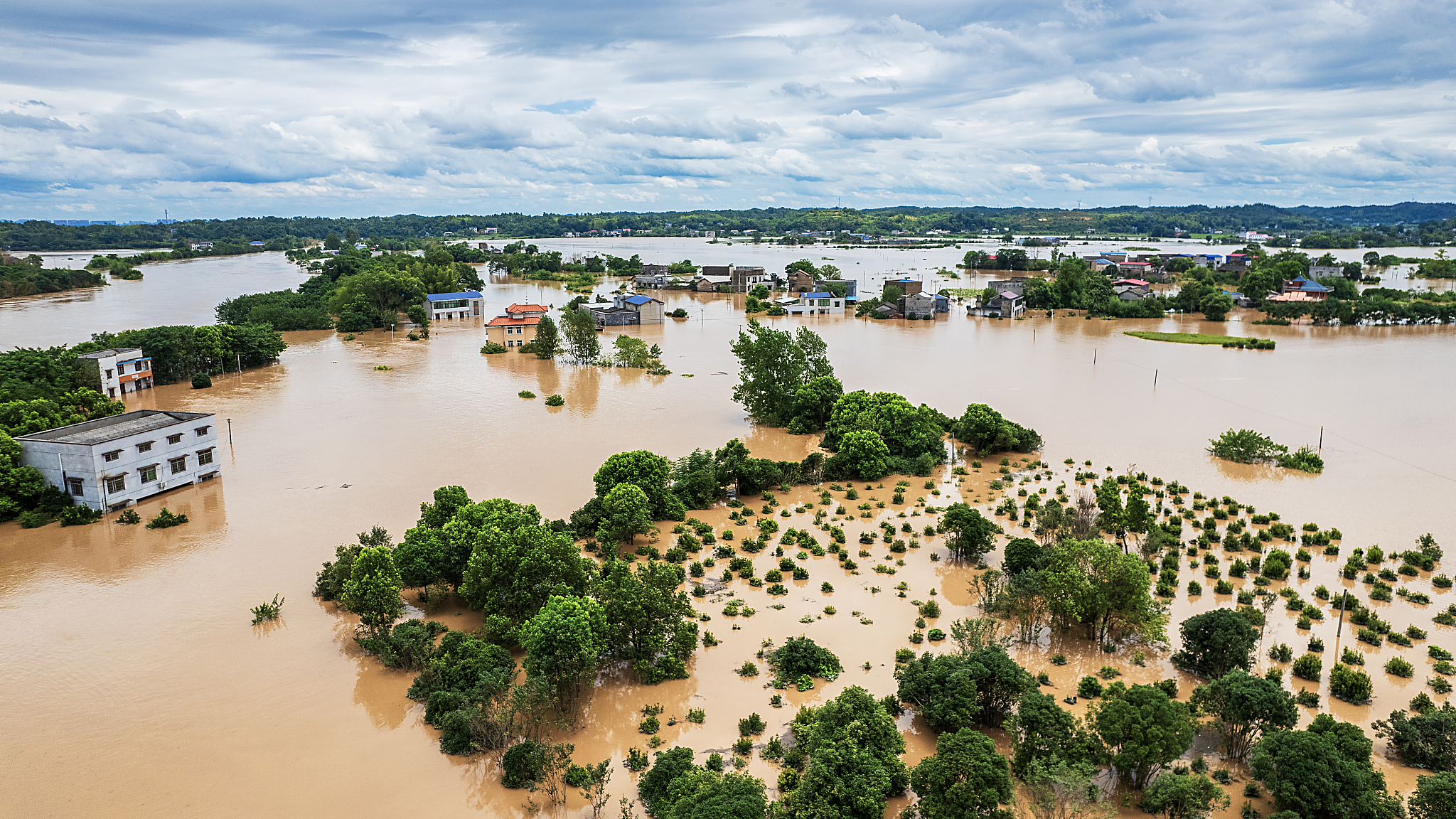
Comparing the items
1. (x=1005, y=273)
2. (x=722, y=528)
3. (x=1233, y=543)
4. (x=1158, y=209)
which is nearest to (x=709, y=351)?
(x=722, y=528)

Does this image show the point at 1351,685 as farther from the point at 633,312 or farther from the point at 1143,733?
the point at 633,312

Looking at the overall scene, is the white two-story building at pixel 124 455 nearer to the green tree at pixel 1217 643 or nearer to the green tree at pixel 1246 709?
the green tree at pixel 1246 709

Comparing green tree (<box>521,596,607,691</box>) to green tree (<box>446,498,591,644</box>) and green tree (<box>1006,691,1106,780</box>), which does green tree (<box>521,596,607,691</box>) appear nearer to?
green tree (<box>446,498,591,644</box>)

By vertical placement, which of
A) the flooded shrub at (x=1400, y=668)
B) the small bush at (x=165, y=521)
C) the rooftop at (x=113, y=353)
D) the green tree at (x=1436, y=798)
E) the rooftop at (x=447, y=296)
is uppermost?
the rooftop at (x=447, y=296)

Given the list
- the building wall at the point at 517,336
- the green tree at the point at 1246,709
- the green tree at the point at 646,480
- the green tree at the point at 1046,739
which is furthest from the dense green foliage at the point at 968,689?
the building wall at the point at 517,336

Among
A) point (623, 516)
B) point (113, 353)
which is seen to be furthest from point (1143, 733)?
point (113, 353)

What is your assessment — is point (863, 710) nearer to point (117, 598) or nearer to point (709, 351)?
point (117, 598)
